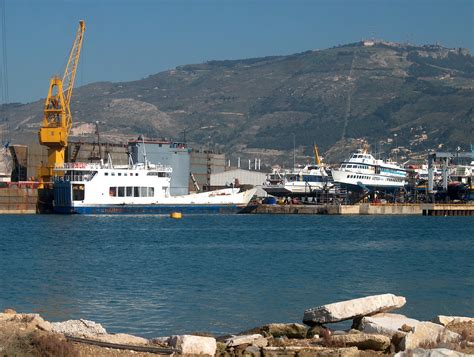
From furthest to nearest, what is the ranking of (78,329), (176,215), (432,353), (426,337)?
(176,215)
(78,329)
(426,337)
(432,353)

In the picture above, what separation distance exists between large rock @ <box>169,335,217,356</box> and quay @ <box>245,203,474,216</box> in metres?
70.2

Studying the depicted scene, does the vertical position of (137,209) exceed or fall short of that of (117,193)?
it falls short

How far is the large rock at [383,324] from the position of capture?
1387 cm

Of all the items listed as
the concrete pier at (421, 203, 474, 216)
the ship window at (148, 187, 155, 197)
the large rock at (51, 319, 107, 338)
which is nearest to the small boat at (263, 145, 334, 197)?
the concrete pier at (421, 203, 474, 216)

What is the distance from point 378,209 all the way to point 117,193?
70.6 feet

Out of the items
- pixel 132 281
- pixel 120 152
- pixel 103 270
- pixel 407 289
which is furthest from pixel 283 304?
pixel 120 152

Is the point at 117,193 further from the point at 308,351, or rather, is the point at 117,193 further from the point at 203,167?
the point at 308,351

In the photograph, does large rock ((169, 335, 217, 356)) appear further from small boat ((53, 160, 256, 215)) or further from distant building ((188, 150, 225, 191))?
distant building ((188, 150, 225, 191))

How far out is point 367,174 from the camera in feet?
319

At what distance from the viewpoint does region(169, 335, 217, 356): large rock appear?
13.0 m

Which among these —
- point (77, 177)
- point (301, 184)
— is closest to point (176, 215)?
point (77, 177)

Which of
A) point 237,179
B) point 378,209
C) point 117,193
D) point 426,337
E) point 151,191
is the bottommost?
point 426,337

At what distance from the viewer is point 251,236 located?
50.7m

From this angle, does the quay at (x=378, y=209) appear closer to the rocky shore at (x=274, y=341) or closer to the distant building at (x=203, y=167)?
the distant building at (x=203, y=167)
